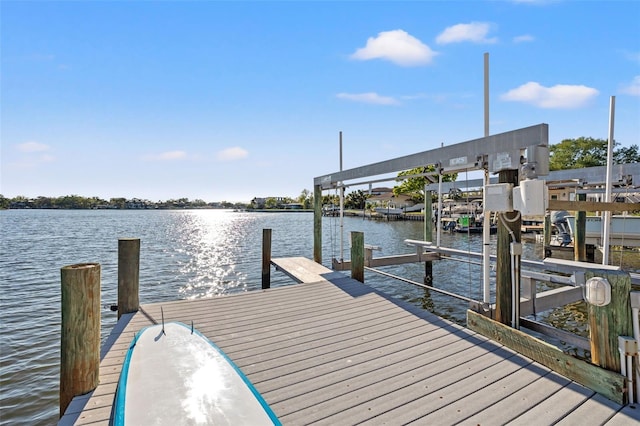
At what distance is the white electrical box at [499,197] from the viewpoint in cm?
411

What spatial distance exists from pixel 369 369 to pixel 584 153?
175ft

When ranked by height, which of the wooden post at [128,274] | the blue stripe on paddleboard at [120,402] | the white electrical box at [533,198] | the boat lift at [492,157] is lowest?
the blue stripe on paddleboard at [120,402]

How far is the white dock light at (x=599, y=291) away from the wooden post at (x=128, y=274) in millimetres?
5748

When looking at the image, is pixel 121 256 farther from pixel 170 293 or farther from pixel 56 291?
pixel 56 291

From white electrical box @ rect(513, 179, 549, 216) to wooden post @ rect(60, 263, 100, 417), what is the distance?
4628mm

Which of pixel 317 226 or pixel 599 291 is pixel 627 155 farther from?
pixel 599 291

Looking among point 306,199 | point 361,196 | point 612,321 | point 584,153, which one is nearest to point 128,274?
point 612,321

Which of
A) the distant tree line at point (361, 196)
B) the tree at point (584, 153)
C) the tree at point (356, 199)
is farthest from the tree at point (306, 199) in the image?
the tree at point (584, 153)

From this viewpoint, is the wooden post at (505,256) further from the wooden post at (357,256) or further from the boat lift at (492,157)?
the wooden post at (357,256)

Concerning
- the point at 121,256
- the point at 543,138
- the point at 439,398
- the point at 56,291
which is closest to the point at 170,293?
the point at 56,291

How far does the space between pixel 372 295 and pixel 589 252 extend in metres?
13.3

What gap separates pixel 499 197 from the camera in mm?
4172

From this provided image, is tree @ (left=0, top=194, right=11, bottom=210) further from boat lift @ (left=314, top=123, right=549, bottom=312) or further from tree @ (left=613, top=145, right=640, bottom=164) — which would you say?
tree @ (left=613, top=145, right=640, bottom=164)

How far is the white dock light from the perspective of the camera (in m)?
3.08
